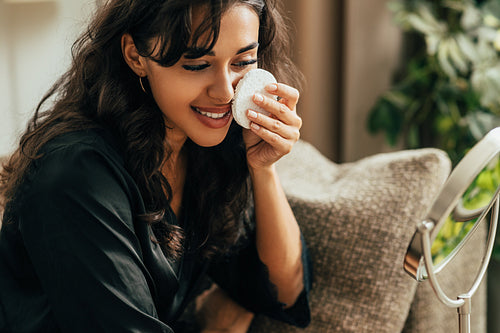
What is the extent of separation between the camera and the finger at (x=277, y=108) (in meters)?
0.91

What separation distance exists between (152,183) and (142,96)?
17 centimetres

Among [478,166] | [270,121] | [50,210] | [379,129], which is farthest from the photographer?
[379,129]

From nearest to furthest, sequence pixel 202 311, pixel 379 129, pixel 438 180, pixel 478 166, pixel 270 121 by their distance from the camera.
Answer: pixel 478 166 → pixel 270 121 → pixel 438 180 → pixel 202 311 → pixel 379 129

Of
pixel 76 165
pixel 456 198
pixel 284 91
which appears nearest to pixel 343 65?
pixel 284 91

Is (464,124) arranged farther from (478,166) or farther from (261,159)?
(478,166)

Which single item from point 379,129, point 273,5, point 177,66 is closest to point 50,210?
point 177,66

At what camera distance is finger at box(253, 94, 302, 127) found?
0.91 m

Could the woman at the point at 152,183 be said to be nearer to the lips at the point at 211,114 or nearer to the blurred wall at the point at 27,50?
the lips at the point at 211,114

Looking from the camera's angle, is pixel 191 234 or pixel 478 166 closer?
pixel 478 166

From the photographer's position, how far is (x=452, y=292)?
51.2 inches

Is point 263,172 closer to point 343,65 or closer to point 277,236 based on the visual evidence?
point 277,236

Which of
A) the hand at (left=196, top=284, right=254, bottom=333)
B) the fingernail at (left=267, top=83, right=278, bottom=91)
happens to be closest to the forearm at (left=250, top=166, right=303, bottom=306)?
the hand at (left=196, top=284, right=254, bottom=333)

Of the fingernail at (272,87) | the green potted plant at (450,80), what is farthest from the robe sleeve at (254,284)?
the green potted plant at (450,80)

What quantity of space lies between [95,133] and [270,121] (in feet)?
1.02
